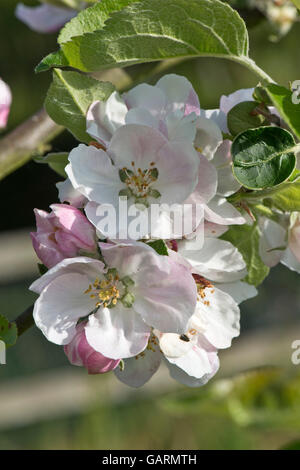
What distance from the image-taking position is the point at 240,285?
63cm

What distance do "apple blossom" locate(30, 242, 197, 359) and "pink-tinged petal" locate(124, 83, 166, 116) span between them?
127mm

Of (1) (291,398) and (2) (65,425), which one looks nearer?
(1) (291,398)

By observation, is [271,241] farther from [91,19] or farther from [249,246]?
[91,19]

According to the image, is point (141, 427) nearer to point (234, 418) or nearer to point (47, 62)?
point (234, 418)

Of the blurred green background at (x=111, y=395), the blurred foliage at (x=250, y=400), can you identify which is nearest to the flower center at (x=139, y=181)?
the blurred foliage at (x=250, y=400)

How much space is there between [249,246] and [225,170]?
0.10 m

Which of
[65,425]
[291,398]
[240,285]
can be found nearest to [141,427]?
[65,425]

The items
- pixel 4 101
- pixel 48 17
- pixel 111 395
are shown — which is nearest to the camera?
pixel 4 101

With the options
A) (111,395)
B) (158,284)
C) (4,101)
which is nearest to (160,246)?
(158,284)

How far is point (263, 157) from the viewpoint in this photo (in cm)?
50

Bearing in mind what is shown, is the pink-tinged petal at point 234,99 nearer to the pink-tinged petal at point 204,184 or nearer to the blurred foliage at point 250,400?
the pink-tinged petal at point 204,184

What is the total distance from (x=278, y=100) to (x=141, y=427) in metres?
2.90

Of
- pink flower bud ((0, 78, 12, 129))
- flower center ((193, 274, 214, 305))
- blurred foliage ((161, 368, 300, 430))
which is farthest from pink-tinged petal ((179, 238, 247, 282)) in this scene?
blurred foliage ((161, 368, 300, 430))

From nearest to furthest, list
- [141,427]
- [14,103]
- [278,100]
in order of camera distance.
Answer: [278,100]
[141,427]
[14,103]
